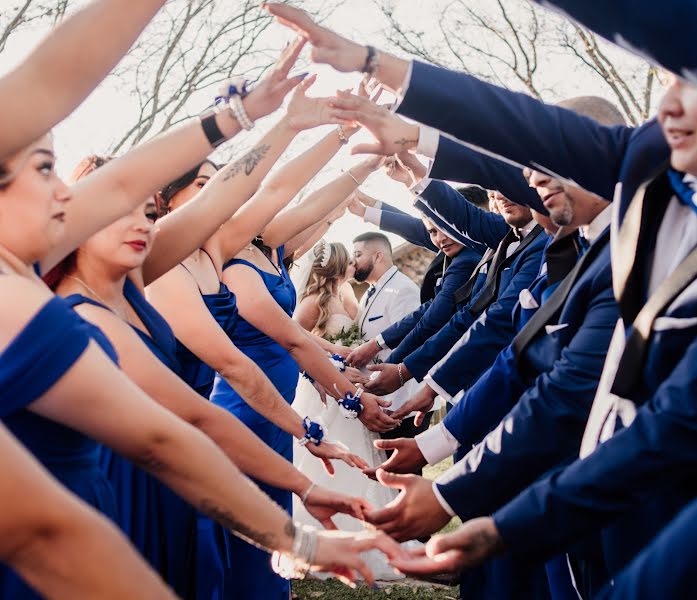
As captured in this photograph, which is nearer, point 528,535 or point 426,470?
point 528,535

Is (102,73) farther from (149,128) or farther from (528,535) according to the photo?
(149,128)

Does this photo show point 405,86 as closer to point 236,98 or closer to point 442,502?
point 236,98

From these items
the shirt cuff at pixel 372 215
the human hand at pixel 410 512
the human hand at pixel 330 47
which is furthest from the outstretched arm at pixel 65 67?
the shirt cuff at pixel 372 215

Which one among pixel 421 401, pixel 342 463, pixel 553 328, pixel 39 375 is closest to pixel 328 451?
pixel 421 401

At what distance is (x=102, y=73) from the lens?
1.89 meters

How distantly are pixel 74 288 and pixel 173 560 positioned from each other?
1.18 meters

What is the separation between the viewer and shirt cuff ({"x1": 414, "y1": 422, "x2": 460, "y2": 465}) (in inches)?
126

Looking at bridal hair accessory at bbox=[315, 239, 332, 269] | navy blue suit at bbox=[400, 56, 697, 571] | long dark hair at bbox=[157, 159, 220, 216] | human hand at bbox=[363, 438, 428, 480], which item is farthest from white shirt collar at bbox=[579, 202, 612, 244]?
bridal hair accessory at bbox=[315, 239, 332, 269]

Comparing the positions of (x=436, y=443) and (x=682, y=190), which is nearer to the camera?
(x=682, y=190)

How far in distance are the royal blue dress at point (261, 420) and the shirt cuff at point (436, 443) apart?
3.13ft

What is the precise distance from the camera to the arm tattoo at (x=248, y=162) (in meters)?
3.21

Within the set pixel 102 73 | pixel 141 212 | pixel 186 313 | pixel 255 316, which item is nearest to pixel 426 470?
pixel 255 316

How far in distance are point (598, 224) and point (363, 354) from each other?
443 cm

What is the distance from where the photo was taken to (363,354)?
711 cm
